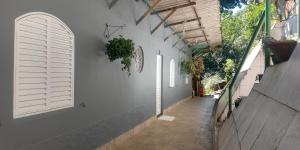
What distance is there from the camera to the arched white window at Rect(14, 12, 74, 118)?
293 cm

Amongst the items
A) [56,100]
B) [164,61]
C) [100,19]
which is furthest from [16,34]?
[164,61]

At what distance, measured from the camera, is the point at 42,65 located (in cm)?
328

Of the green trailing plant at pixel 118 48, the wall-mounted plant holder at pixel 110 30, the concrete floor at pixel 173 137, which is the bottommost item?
the concrete floor at pixel 173 137

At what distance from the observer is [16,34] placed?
2.86 meters

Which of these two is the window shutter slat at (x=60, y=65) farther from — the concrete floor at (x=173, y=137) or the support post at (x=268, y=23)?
the support post at (x=268, y=23)

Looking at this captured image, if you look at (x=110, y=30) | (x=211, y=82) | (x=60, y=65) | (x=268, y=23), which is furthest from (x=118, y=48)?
(x=211, y=82)

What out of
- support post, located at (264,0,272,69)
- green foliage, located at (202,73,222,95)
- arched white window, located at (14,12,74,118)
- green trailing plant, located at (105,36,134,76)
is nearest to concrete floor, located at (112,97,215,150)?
green trailing plant, located at (105,36,134,76)

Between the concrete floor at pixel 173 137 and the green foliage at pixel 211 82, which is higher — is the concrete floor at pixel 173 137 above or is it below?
below

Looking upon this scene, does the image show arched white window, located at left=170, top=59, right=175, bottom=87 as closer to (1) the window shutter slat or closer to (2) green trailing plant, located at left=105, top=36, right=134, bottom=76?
(2) green trailing plant, located at left=105, top=36, right=134, bottom=76

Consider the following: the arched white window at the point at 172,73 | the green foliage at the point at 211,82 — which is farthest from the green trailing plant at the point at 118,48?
the green foliage at the point at 211,82

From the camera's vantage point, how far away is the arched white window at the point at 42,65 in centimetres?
293

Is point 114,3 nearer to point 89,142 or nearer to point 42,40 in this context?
point 42,40

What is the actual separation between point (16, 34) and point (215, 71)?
20733mm

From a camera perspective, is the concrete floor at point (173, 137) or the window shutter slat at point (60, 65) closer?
the window shutter slat at point (60, 65)
